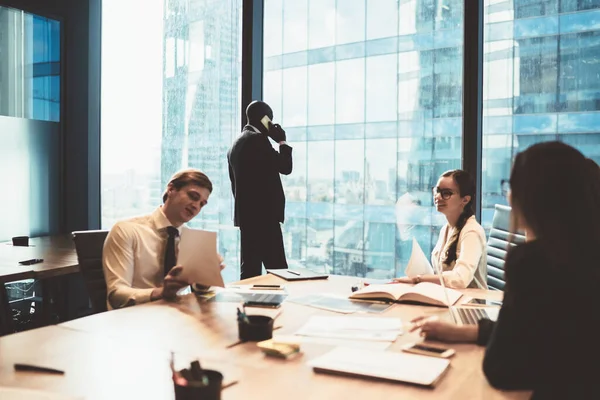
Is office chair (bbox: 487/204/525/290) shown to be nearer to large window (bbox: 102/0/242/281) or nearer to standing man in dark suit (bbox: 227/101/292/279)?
standing man in dark suit (bbox: 227/101/292/279)

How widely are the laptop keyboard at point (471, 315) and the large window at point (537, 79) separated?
5.05ft

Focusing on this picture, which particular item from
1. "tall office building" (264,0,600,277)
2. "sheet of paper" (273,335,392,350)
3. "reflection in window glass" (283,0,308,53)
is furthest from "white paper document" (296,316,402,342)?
"reflection in window glass" (283,0,308,53)

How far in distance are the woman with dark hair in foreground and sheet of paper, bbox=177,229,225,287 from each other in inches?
43.0

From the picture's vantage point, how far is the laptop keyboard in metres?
1.71

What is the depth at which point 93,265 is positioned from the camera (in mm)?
2295

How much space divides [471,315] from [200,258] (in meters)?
0.93

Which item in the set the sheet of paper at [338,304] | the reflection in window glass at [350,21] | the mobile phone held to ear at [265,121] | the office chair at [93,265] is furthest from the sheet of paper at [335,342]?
the reflection in window glass at [350,21]

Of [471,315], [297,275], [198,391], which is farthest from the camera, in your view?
[297,275]

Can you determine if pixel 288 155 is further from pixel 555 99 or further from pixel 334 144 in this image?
pixel 555 99

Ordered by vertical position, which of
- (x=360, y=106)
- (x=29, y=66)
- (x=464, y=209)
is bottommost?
(x=464, y=209)

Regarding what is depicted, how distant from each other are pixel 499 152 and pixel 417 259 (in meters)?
1.32

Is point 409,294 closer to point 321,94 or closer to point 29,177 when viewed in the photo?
point 321,94

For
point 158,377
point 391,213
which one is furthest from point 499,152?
point 158,377

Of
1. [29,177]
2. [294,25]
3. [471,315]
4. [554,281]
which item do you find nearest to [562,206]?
[554,281]
